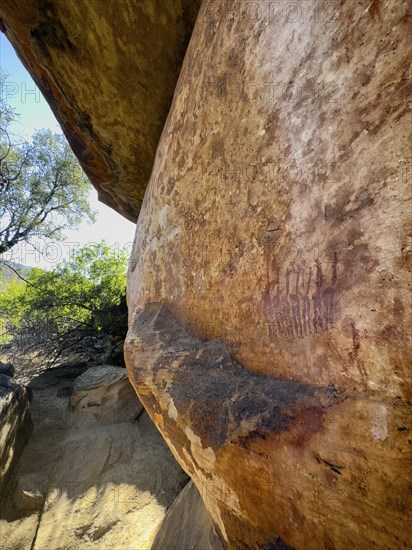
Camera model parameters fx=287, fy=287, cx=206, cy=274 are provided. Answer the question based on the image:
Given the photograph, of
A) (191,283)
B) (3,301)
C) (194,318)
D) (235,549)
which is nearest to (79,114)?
(191,283)

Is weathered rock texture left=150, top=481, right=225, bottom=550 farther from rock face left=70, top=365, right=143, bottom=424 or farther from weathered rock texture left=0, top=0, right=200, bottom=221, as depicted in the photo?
weathered rock texture left=0, top=0, right=200, bottom=221

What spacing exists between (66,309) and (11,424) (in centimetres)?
390

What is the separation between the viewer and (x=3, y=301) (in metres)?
8.27

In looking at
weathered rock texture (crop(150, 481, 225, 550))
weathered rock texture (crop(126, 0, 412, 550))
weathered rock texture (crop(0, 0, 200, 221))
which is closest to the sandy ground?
weathered rock texture (crop(150, 481, 225, 550))

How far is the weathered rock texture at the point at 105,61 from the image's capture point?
83.6 inches

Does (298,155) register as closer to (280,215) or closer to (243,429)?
(280,215)

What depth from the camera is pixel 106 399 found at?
18.5 ft

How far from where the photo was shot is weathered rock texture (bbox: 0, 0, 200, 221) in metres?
2.12

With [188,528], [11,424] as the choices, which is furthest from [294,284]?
[11,424]

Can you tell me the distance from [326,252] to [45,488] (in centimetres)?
514

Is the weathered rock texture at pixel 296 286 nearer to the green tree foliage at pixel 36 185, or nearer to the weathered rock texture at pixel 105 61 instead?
the weathered rock texture at pixel 105 61

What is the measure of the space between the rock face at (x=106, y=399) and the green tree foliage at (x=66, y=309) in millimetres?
1884

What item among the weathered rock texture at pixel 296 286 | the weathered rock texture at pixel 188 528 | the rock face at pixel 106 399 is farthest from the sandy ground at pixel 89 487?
the weathered rock texture at pixel 296 286

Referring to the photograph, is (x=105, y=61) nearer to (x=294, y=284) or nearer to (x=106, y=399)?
(x=294, y=284)
